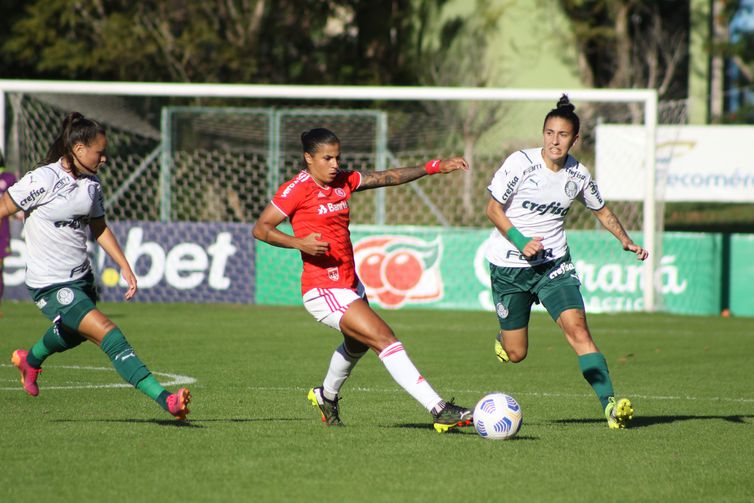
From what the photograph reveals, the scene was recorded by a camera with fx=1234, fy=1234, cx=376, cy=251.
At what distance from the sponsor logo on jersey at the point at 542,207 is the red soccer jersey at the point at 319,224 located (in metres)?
1.51

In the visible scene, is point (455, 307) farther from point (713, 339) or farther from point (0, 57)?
point (0, 57)

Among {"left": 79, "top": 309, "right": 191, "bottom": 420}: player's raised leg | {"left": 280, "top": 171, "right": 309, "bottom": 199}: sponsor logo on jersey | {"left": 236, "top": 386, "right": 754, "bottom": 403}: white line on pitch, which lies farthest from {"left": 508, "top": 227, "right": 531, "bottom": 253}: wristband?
{"left": 79, "top": 309, "right": 191, "bottom": 420}: player's raised leg

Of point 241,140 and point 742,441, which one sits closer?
point 742,441

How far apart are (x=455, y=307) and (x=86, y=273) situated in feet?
40.5

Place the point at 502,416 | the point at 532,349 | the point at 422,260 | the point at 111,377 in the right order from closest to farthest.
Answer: the point at 502,416
the point at 111,377
the point at 532,349
the point at 422,260

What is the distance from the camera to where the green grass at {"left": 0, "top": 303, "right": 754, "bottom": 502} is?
6367 millimetres

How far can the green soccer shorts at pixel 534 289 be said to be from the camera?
886 centimetres

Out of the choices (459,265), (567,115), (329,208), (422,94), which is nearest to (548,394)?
(567,115)

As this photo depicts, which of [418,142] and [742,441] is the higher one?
[418,142]

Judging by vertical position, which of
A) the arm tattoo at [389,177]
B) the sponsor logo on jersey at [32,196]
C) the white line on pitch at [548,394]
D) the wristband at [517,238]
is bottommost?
the white line on pitch at [548,394]

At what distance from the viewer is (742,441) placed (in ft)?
26.7

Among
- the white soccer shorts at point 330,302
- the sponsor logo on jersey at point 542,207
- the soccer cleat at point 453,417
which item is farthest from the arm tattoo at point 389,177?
the soccer cleat at point 453,417

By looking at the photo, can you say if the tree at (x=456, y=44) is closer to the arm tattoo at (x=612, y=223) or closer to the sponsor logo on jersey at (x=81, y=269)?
the arm tattoo at (x=612, y=223)

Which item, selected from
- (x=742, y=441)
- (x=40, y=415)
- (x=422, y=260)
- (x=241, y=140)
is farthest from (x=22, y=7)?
(x=742, y=441)
